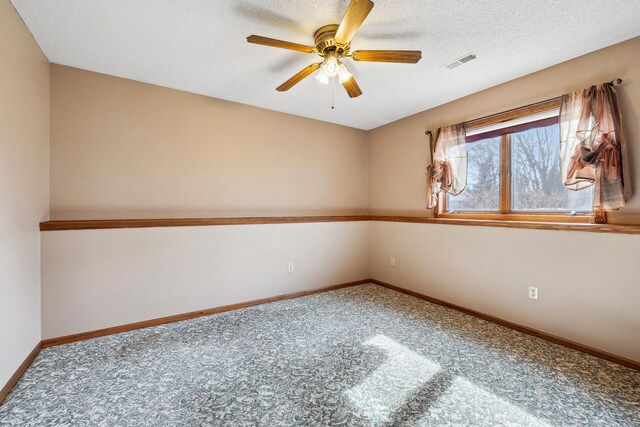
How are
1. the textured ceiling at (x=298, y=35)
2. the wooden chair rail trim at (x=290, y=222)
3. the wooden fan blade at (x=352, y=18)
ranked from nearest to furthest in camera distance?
the wooden fan blade at (x=352, y=18) < the textured ceiling at (x=298, y=35) < the wooden chair rail trim at (x=290, y=222)

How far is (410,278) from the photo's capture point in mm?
3762

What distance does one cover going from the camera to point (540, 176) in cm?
269

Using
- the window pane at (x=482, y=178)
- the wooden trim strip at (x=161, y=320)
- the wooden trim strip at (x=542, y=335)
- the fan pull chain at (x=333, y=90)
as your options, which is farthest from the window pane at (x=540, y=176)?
the wooden trim strip at (x=161, y=320)

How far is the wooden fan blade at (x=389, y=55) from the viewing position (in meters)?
1.91

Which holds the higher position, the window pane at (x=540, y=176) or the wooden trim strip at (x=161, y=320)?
the window pane at (x=540, y=176)

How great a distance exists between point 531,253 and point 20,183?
4121mm

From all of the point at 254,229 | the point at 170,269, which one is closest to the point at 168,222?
the point at 170,269

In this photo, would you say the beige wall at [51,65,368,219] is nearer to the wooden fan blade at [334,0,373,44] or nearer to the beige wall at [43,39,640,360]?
the beige wall at [43,39,640,360]

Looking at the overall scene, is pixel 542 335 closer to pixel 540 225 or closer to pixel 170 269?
pixel 540 225

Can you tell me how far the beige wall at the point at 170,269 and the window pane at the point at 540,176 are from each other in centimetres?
223

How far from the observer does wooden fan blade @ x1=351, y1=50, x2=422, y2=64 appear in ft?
6.26

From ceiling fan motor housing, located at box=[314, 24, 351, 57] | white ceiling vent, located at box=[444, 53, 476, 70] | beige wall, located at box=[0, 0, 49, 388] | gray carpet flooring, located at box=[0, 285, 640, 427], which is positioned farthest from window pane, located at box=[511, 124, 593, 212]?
beige wall, located at box=[0, 0, 49, 388]

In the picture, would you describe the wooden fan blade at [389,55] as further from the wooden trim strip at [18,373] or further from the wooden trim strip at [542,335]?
the wooden trim strip at [18,373]

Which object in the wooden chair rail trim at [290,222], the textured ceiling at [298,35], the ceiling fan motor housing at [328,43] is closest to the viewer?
the textured ceiling at [298,35]
